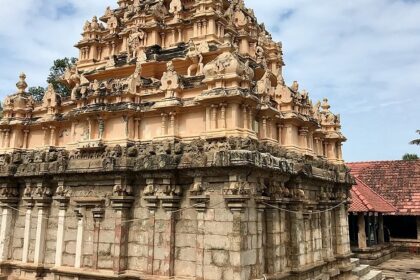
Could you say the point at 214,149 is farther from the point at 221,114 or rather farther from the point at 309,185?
the point at 309,185

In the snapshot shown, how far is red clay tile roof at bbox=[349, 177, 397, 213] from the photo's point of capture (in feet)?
83.2

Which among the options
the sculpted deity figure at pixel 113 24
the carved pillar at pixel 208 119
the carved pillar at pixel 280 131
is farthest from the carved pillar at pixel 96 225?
the sculpted deity figure at pixel 113 24

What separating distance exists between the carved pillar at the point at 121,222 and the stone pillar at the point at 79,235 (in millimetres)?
1347

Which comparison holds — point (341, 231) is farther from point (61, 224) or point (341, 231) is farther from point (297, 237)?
point (61, 224)

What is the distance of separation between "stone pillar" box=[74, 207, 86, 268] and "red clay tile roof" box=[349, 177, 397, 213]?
18.7 metres

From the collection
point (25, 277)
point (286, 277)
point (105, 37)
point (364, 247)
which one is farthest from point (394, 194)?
point (25, 277)

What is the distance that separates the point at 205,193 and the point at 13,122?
8258mm

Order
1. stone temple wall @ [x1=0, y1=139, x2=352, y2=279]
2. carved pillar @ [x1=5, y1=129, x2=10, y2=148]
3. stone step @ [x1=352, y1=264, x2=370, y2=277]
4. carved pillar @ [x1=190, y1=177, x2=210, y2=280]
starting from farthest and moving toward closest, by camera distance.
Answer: stone step @ [x1=352, y1=264, x2=370, y2=277]
carved pillar @ [x1=5, y1=129, x2=10, y2=148]
carved pillar @ [x1=190, y1=177, x2=210, y2=280]
stone temple wall @ [x1=0, y1=139, x2=352, y2=279]

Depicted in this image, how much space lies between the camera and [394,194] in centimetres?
2944

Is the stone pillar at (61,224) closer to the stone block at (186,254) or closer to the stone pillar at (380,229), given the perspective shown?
the stone block at (186,254)

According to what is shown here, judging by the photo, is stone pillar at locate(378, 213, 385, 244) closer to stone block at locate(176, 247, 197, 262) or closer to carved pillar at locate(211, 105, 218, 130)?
stone block at locate(176, 247, 197, 262)

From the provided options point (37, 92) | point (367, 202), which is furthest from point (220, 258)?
point (37, 92)

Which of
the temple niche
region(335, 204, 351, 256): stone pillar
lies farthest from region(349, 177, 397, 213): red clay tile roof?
the temple niche

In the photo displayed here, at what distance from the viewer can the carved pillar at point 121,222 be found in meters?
10.6
